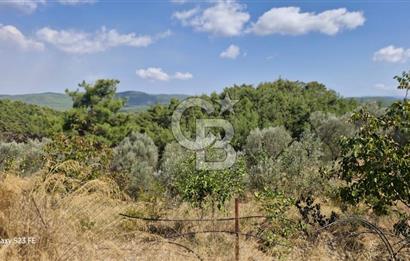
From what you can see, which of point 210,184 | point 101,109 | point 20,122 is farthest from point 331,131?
point 20,122

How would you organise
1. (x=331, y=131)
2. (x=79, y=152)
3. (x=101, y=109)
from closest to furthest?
(x=79, y=152)
(x=331, y=131)
(x=101, y=109)

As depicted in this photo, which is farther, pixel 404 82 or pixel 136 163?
pixel 136 163

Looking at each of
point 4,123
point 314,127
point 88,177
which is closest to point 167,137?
point 314,127

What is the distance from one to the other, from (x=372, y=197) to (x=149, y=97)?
144115 mm

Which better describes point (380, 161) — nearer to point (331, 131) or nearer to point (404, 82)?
point (404, 82)

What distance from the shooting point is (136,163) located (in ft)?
37.1

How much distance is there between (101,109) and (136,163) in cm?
729

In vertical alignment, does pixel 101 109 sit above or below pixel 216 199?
above

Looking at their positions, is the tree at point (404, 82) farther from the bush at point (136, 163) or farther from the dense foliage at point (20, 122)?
the dense foliage at point (20, 122)

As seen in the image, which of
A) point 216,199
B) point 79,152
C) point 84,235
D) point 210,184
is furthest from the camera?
point 79,152

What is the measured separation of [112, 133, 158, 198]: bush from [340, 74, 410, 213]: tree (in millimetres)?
5116

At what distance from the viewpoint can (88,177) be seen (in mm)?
6891

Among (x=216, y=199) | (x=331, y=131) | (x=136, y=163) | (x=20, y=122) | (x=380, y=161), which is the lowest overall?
(x=20, y=122)

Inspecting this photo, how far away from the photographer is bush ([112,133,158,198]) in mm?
10516
